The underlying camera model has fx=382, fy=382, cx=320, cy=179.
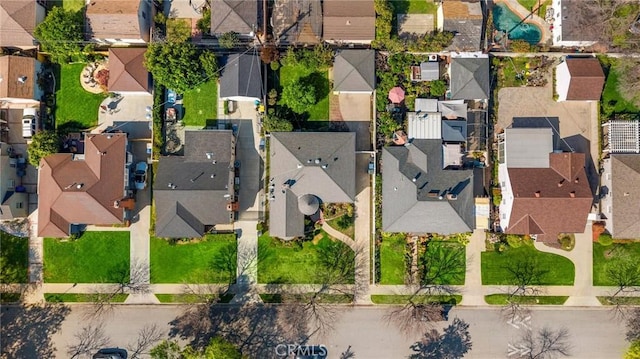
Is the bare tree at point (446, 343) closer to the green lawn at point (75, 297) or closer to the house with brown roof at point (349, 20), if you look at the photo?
the green lawn at point (75, 297)

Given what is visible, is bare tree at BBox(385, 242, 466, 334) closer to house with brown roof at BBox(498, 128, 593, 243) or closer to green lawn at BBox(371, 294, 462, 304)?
green lawn at BBox(371, 294, 462, 304)

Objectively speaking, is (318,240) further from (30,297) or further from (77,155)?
(30,297)

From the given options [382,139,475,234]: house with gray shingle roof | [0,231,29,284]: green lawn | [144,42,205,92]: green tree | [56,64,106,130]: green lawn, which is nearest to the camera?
[144,42,205,92]: green tree

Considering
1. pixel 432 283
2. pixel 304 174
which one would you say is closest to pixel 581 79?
pixel 432 283

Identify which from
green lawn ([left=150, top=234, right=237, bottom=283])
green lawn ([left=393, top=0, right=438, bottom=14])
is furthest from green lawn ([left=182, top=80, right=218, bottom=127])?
green lawn ([left=393, top=0, right=438, bottom=14])

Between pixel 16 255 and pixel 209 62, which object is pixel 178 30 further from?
pixel 16 255

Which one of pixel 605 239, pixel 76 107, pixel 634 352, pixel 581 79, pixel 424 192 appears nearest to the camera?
pixel 634 352
